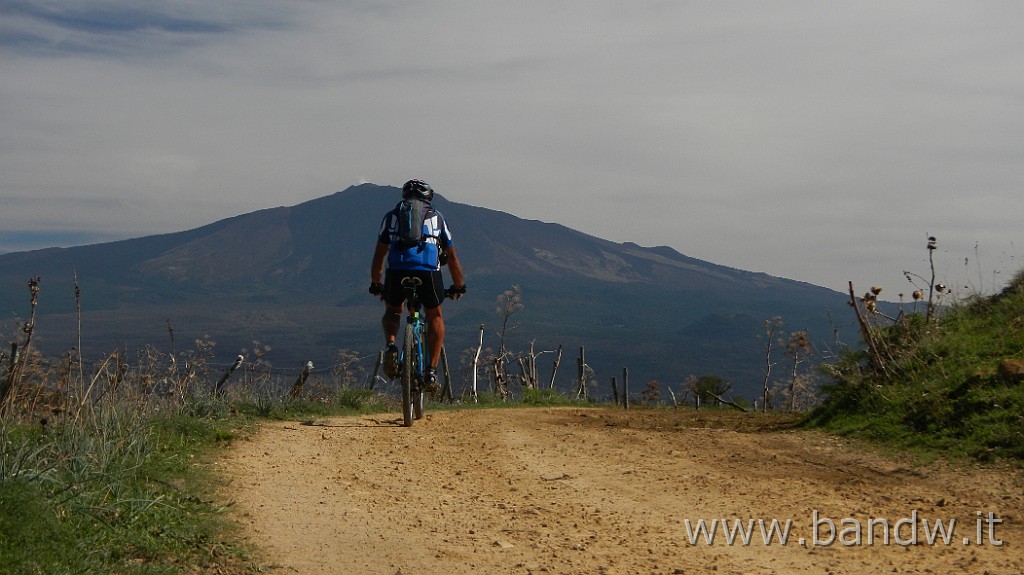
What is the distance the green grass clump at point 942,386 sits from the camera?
709 centimetres

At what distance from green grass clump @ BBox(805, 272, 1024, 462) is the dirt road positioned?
0.48 metres

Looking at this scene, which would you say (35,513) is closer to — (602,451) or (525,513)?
(525,513)

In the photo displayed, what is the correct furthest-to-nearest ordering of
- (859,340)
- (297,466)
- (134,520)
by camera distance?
Answer: (859,340) < (297,466) < (134,520)

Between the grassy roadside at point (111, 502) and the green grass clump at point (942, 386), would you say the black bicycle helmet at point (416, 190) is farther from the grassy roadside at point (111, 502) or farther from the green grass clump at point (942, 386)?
the green grass clump at point (942, 386)

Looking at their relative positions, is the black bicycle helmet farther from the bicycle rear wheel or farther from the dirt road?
the dirt road

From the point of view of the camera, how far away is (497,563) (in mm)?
4414

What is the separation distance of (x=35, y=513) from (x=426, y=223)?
18.1 ft

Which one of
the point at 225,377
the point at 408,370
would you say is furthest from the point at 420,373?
the point at 225,377

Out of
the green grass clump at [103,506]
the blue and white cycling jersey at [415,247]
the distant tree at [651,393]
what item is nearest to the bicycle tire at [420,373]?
the blue and white cycling jersey at [415,247]

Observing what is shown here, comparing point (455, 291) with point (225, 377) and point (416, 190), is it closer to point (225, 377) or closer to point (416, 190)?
point (416, 190)

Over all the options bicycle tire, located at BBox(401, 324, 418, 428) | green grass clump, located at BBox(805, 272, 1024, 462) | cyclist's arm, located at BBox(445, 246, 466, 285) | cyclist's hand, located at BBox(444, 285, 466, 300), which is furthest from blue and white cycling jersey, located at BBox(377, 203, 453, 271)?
green grass clump, located at BBox(805, 272, 1024, 462)

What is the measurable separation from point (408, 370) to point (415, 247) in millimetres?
1252

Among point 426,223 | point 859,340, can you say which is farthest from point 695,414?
point 426,223

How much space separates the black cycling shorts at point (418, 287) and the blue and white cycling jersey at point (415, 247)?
0.17 feet
